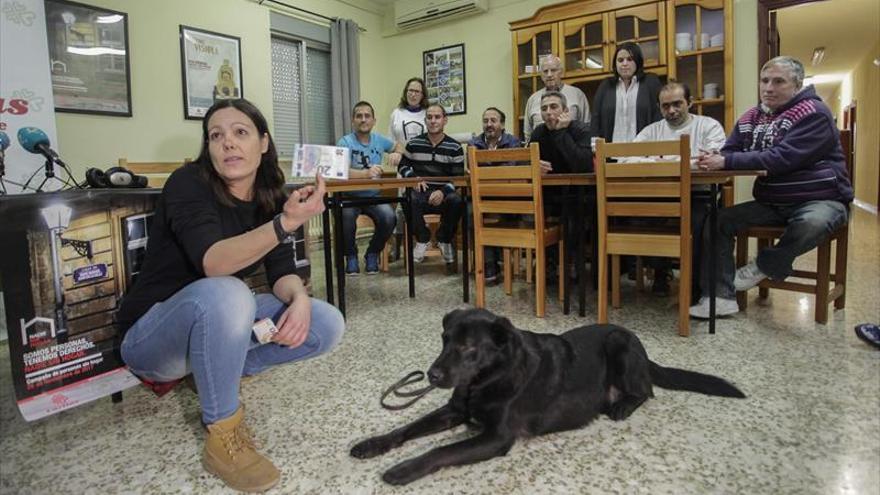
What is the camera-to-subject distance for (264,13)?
14.4 ft

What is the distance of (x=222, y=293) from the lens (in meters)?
1.13

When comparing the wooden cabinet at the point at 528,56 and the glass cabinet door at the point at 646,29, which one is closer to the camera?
the glass cabinet door at the point at 646,29

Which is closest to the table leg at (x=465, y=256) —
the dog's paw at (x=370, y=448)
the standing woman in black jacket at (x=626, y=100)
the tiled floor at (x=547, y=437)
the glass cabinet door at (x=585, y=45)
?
the tiled floor at (x=547, y=437)

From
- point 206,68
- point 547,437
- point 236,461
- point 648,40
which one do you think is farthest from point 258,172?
point 648,40

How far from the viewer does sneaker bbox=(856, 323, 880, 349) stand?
1873 mm

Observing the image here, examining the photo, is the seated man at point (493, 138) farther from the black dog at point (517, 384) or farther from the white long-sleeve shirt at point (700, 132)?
the black dog at point (517, 384)

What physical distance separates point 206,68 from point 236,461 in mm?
3615

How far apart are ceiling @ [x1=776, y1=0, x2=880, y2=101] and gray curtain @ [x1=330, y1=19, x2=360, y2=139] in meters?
A: 4.07

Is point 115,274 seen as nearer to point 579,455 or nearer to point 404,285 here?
point 579,455

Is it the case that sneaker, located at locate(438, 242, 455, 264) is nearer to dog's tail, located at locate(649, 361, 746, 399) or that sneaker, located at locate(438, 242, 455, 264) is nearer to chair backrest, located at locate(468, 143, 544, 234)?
chair backrest, located at locate(468, 143, 544, 234)

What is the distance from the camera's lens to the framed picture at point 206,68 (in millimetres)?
3854

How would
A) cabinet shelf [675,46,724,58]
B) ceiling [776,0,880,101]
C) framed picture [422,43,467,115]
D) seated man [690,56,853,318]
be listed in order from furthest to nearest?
ceiling [776,0,880,101], framed picture [422,43,467,115], cabinet shelf [675,46,724,58], seated man [690,56,853,318]

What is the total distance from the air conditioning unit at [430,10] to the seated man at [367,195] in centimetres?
192

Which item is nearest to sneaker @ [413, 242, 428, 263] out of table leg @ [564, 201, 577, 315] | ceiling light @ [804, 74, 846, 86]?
table leg @ [564, 201, 577, 315]
